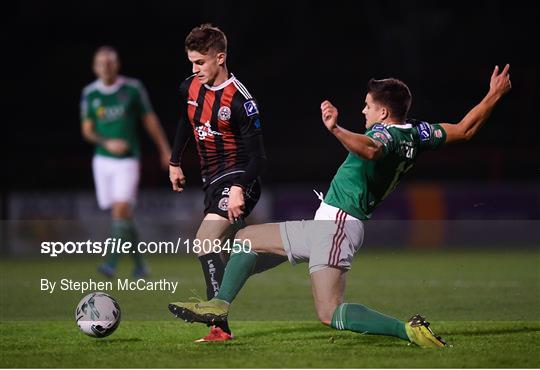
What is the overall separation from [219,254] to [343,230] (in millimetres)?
874

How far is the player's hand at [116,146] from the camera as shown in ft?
35.8

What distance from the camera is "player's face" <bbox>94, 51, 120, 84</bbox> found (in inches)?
428

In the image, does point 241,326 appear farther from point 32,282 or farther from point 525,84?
point 525,84

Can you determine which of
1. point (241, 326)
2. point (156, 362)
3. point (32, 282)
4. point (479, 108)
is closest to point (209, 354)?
point (156, 362)

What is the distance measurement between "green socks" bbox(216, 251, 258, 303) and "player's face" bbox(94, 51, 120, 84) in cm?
527

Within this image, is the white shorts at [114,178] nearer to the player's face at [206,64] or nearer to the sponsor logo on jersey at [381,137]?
the player's face at [206,64]

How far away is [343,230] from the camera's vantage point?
5.87 metres

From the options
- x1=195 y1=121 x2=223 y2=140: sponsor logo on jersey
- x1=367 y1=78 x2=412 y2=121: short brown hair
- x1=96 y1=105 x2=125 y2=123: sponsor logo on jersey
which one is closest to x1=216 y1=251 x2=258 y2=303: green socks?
x1=195 y1=121 x2=223 y2=140: sponsor logo on jersey

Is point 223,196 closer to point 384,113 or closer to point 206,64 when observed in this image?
point 206,64

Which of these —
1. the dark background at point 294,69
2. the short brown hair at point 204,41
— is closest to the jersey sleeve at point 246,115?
the short brown hair at point 204,41

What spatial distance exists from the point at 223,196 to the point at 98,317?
1.01m

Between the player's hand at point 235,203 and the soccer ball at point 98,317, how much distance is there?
0.90 metres

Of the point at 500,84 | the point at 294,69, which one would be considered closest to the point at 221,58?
the point at 500,84

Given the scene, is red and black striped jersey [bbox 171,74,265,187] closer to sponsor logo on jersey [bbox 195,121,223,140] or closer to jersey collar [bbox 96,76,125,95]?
sponsor logo on jersey [bbox 195,121,223,140]
